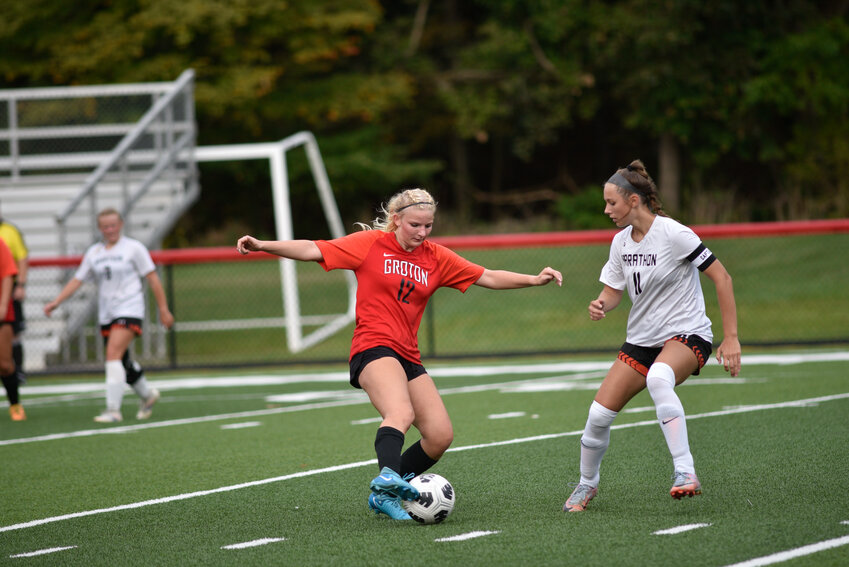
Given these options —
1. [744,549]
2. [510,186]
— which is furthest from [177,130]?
[510,186]

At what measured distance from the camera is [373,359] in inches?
239

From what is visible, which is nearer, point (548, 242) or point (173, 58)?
point (548, 242)

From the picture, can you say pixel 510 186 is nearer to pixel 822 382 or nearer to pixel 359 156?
pixel 359 156

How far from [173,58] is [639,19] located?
1203 centimetres

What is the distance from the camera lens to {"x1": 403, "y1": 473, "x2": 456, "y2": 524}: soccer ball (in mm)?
5875

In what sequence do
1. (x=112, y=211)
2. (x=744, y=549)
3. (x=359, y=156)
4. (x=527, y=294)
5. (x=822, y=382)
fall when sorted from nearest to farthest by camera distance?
(x=744, y=549)
(x=112, y=211)
(x=822, y=382)
(x=527, y=294)
(x=359, y=156)

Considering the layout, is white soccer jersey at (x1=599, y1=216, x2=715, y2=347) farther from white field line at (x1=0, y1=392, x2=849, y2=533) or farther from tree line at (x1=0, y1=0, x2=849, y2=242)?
tree line at (x1=0, y1=0, x2=849, y2=242)

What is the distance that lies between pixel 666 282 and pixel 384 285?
Answer: 159 cm

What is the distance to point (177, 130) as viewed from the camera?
732 inches

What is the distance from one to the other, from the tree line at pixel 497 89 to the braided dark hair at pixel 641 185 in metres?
18.4

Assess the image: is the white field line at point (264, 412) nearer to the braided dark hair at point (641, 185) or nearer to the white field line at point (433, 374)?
the white field line at point (433, 374)

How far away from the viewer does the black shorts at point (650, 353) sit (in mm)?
6105

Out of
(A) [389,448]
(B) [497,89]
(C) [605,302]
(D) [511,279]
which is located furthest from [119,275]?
(B) [497,89]

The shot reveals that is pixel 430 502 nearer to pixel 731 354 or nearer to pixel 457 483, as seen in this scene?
pixel 457 483
